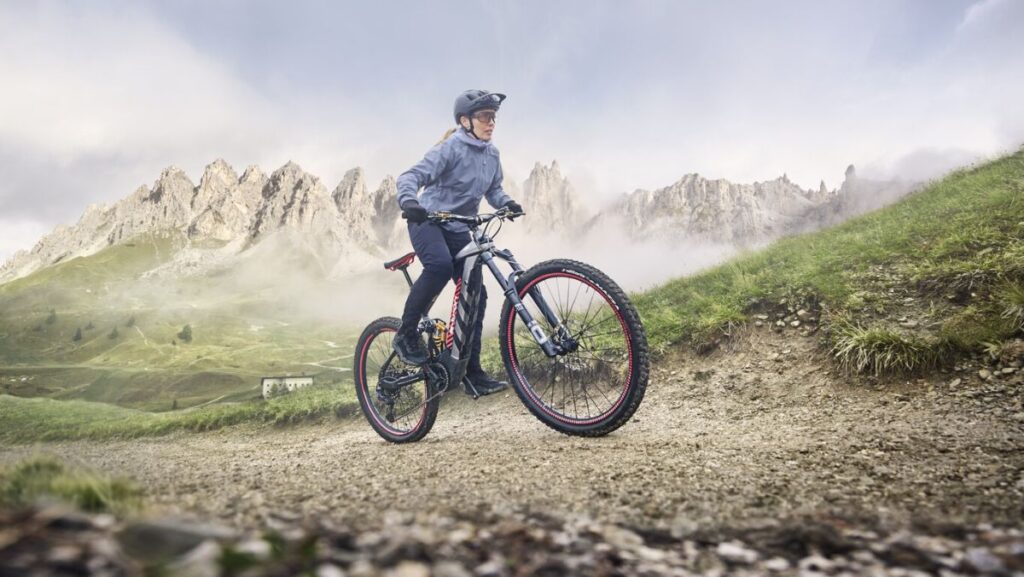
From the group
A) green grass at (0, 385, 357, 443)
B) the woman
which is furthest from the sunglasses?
green grass at (0, 385, 357, 443)

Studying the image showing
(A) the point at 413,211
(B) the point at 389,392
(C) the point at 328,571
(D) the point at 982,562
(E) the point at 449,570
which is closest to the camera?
(C) the point at 328,571

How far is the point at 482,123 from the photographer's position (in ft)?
19.9

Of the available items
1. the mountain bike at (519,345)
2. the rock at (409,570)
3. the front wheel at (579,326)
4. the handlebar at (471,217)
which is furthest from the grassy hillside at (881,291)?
the rock at (409,570)

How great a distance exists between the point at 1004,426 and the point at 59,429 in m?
31.8

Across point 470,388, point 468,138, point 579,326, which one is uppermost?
point 468,138

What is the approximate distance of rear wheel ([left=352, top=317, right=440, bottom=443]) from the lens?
20.6 feet

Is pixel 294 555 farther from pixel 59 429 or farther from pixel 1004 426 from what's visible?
pixel 59 429

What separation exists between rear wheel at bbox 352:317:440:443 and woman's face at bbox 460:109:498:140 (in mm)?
2729

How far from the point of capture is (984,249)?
663 centimetres

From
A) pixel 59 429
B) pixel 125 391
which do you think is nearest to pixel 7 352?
pixel 125 391

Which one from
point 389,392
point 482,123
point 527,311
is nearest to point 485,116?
point 482,123

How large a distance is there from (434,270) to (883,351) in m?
5.25

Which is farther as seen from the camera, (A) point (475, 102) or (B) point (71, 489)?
(A) point (475, 102)

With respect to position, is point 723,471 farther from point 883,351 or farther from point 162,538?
point 883,351
